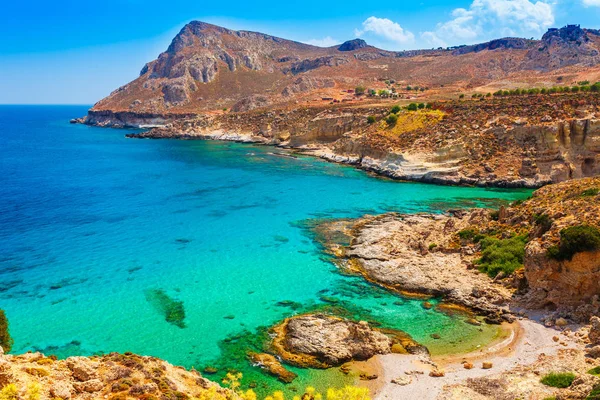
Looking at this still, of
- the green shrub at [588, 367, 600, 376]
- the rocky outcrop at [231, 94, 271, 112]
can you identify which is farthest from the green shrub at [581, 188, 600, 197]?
the rocky outcrop at [231, 94, 271, 112]

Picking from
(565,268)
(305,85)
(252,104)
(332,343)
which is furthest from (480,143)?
(305,85)

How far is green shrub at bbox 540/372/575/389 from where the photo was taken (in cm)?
1674

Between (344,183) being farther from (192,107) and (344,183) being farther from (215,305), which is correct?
(192,107)

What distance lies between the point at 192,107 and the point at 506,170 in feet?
401

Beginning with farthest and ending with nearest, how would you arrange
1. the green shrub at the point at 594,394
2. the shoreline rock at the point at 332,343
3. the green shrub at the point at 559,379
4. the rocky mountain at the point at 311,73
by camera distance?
the rocky mountain at the point at 311,73 → the shoreline rock at the point at 332,343 → the green shrub at the point at 559,379 → the green shrub at the point at 594,394

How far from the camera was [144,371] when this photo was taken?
1356cm

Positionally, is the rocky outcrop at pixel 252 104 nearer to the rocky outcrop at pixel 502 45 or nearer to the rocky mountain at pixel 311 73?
the rocky mountain at pixel 311 73

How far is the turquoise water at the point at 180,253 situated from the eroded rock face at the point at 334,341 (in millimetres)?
2411

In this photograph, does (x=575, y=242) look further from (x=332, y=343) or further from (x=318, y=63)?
(x=318, y=63)

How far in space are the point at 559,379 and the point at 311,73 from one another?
6507 inches

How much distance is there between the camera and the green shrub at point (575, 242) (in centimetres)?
2308

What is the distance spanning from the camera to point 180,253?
3450 centimetres

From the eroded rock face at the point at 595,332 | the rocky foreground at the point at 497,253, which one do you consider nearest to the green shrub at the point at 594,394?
the eroded rock face at the point at 595,332

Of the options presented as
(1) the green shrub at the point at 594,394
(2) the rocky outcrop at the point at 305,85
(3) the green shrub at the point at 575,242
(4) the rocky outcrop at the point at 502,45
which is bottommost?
(1) the green shrub at the point at 594,394
